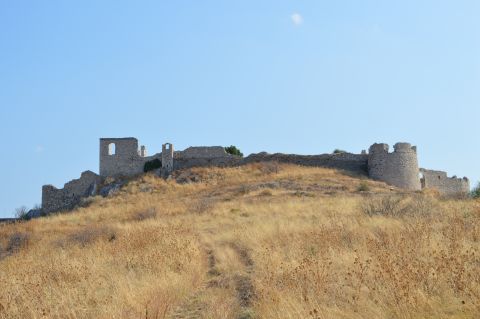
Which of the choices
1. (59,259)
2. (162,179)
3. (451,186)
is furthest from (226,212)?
(451,186)

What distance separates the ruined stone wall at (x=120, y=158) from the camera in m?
38.5

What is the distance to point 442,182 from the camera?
40.0 metres

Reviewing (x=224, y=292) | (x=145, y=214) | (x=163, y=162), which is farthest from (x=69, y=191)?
(x=224, y=292)

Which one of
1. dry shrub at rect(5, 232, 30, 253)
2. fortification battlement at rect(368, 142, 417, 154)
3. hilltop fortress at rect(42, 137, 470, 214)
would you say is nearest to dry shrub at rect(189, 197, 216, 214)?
dry shrub at rect(5, 232, 30, 253)

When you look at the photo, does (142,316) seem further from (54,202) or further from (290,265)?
(54,202)

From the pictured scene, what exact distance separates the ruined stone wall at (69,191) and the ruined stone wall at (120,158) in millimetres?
996

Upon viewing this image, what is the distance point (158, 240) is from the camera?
38.9 feet

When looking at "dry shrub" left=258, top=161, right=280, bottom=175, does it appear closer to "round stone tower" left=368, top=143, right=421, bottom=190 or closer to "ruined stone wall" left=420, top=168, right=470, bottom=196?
"round stone tower" left=368, top=143, right=421, bottom=190

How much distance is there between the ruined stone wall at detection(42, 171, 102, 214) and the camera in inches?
1496

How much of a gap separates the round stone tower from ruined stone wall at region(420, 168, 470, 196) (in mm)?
4061

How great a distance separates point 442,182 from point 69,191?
93.6 feet

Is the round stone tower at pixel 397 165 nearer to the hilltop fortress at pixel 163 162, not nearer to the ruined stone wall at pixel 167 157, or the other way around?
the hilltop fortress at pixel 163 162

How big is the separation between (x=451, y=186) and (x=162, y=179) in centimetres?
2219

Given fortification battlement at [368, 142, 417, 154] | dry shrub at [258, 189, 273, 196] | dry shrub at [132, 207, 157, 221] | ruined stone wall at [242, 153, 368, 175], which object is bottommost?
dry shrub at [132, 207, 157, 221]
